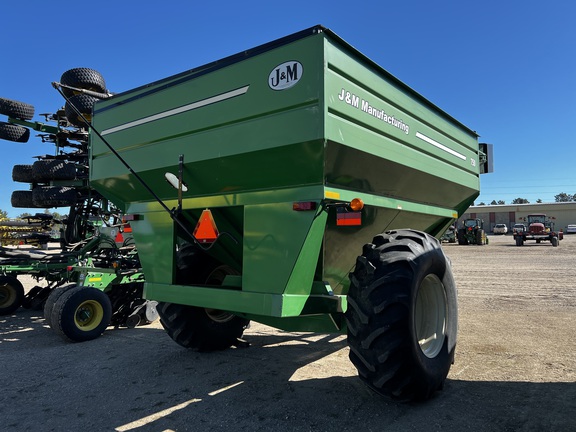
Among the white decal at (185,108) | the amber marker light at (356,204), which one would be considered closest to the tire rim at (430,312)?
the amber marker light at (356,204)

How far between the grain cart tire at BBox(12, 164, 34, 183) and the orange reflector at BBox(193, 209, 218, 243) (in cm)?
595

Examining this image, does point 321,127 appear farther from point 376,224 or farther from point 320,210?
point 376,224

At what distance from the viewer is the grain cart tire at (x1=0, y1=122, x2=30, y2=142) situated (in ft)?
24.9

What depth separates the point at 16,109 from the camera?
7984 mm

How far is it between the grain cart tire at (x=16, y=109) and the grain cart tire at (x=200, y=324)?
585 cm

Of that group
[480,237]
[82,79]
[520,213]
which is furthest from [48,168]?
[520,213]

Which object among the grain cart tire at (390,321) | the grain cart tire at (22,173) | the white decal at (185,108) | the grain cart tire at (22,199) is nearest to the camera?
the grain cart tire at (390,321)

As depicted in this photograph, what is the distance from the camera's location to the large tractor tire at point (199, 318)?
14.2 feet

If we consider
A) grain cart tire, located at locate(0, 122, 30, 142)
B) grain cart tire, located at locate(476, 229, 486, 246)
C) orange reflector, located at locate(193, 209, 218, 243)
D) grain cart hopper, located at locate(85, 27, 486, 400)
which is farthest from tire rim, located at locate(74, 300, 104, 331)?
grain cart tire, located at locate(476, 229, 486, 246)

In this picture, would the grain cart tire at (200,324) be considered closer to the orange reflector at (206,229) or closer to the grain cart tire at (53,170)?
the orange reflector at (206,229)

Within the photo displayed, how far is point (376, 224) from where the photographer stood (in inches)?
153

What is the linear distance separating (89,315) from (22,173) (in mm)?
3841

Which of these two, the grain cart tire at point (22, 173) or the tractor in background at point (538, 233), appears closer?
the grain cart tire at point (22, 173)

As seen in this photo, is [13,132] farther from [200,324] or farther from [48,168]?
[200,324]
